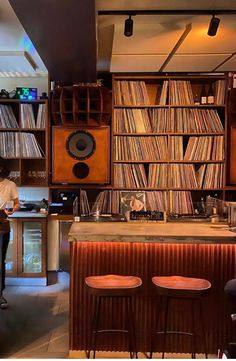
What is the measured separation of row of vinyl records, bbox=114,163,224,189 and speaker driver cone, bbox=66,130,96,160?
0.38 meters

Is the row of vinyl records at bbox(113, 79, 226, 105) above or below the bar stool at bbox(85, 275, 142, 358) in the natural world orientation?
above

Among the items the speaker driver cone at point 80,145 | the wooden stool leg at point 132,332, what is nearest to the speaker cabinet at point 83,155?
the speaker driver cone at point 80,145

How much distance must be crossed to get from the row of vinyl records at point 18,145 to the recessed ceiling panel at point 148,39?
62.9 inches

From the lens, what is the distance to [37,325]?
3.34 m

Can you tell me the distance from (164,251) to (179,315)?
0.48 meters

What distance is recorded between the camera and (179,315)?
2.84 meters

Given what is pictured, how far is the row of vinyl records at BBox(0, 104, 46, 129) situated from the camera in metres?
4.63

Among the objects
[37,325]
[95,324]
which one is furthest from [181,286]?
[37,325]

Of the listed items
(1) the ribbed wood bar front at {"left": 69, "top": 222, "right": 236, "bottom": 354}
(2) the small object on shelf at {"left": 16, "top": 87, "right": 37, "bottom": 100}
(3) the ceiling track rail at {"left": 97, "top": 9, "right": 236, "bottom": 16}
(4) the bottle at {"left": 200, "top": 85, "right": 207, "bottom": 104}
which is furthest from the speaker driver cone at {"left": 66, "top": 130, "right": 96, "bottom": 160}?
(3) the ceiling track rail at {"left": 97, "top": 9, "right": 236, "bottom": 16}

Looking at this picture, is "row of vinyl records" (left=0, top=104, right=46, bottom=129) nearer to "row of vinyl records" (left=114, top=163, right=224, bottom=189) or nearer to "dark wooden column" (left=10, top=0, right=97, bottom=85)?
"dark wooden column" (left=10, top=0, right=97, bottom=85)

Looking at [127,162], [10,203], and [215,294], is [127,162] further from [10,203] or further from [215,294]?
[215,294]

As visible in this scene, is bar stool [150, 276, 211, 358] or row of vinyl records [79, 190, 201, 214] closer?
bar stool [150, 276, 211, 358]

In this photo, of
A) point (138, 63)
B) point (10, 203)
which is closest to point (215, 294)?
point (10, 203)

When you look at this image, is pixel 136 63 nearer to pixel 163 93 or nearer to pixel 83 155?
pixel 163 93
